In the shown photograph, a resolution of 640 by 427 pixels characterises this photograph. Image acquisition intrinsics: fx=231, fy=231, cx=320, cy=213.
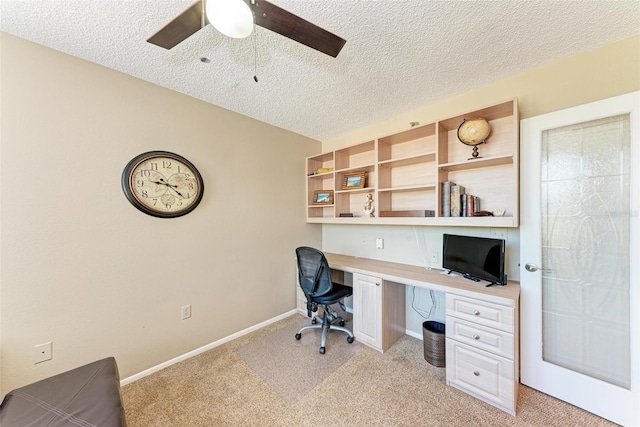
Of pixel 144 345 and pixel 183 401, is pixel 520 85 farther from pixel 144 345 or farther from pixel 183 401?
pixel 144 345

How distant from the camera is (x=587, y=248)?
1.58 meters

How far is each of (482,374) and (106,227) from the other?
296 cm

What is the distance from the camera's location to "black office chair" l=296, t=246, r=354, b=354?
2291 millimetres

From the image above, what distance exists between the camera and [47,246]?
156 cm

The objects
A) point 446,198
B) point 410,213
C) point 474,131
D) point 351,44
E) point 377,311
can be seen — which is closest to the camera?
point 351,44

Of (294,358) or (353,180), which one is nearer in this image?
(294,358)

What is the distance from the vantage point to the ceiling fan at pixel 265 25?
3.20 feet

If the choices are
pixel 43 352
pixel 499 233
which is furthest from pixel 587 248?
pixel 43 352

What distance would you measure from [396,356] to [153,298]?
2.24 m

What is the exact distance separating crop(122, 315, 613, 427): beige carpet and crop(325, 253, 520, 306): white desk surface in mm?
737

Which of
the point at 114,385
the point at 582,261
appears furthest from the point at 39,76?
the point at 582,261

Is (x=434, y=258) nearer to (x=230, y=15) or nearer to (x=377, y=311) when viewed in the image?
(x=377, y=311)

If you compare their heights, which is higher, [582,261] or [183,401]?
[582,261]

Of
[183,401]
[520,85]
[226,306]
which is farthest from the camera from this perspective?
[226,306]
